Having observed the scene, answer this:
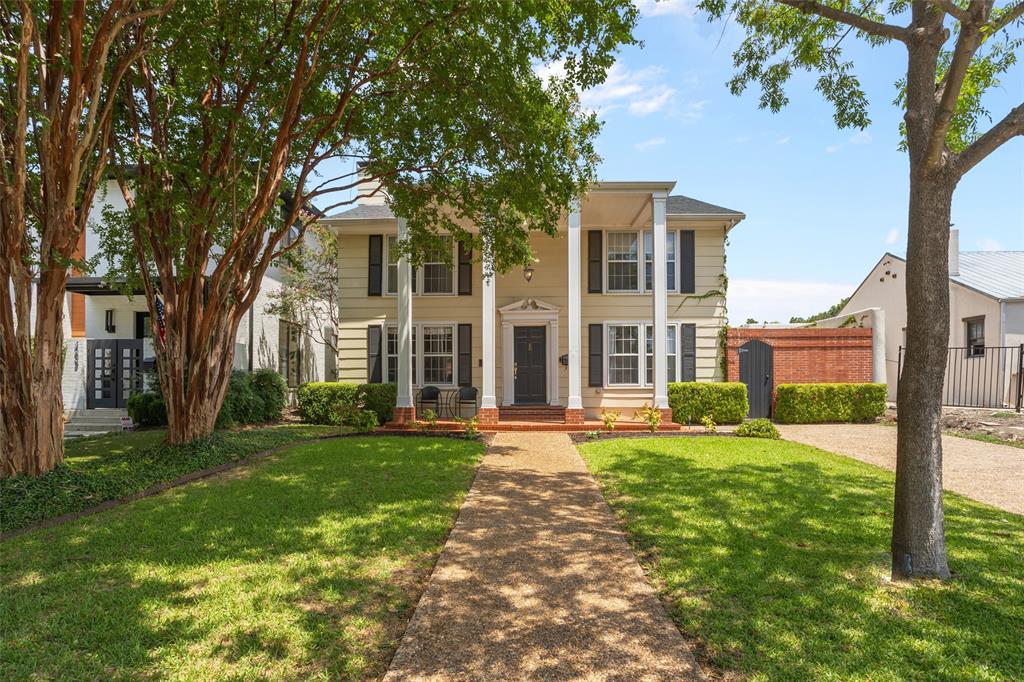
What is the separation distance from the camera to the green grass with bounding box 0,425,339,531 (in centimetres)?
543

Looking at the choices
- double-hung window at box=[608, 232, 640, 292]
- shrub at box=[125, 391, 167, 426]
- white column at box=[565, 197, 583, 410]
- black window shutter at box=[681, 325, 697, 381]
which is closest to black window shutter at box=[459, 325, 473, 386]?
white column at box=[565, 197, 583, 410]

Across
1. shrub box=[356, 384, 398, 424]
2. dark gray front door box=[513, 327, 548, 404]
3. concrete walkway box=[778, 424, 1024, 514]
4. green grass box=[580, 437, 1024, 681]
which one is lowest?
concrete walkway box=[778, 424, 1024, 514]

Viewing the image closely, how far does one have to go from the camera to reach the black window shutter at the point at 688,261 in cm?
1420

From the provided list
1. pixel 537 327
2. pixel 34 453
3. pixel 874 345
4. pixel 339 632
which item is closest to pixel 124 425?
pixel 34 453

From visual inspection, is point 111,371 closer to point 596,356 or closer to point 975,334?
point 596,356

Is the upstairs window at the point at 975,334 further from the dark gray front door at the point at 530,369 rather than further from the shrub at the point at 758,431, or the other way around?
the dark gray front door at the point at 530,369

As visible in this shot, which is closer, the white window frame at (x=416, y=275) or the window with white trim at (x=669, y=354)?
the window with white trim at (x=669, y=354)

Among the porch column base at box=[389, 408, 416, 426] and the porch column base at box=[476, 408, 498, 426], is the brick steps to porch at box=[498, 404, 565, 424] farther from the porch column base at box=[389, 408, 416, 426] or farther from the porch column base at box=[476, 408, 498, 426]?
the porch column base at box=[389, 408, 416, 426]

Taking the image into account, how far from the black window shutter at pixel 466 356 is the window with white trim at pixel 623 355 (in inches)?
148

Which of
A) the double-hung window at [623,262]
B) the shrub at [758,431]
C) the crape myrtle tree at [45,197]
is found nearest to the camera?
the crape myrtle tree at [45,197]

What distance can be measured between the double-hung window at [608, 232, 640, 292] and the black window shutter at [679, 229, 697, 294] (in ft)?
3.92

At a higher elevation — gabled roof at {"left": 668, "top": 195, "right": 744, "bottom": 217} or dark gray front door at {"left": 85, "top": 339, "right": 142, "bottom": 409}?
gabled roof at {"left": 668, "top": 195, "right": 744, "bottom": 217}

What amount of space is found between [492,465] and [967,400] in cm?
1567

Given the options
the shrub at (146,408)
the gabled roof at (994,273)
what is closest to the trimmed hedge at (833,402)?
the gabled roof at (994,273)
